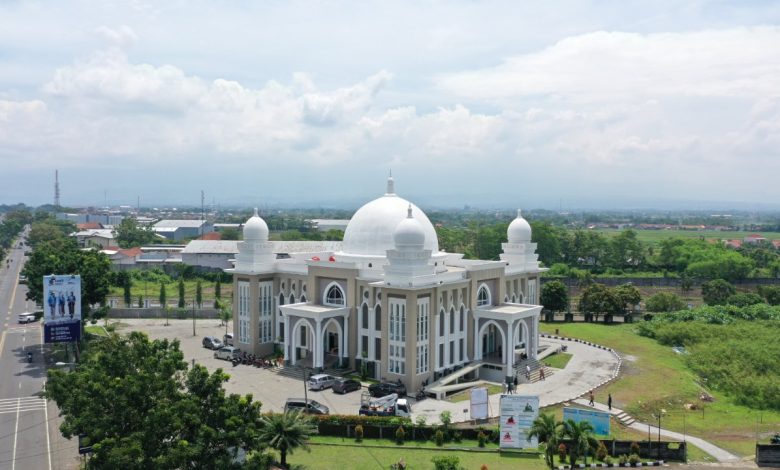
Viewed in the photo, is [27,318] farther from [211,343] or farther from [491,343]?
[491,343]

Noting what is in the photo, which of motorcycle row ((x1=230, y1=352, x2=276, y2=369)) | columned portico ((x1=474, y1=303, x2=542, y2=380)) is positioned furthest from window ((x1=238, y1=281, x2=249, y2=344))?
columned portico ((x1=474, y1=303, x2=542, y2=380))

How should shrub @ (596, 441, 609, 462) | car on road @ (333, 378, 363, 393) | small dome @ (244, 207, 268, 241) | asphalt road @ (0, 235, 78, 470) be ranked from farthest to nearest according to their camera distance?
small dome @ (244, 207, 268, 241)
car on road @ (333, 378, 363, 393)
shrub @ (596, 441, 609, 462)
asphalt road @ (0, 235, 78, 470)

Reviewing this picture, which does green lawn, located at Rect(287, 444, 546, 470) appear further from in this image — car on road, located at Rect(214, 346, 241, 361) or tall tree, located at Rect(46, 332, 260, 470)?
car on road, located at Rect(214, 346, 241, 361)

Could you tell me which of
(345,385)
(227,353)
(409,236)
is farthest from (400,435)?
(227,353)

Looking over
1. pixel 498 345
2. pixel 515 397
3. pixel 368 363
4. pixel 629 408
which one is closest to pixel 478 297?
pixel 498 345

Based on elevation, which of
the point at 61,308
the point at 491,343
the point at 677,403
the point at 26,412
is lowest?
the point at 677,403

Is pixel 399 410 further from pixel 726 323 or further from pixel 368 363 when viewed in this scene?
pixel 726 323

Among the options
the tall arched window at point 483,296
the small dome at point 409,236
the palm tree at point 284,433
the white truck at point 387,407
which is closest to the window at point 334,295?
the small dome at point 409,236
